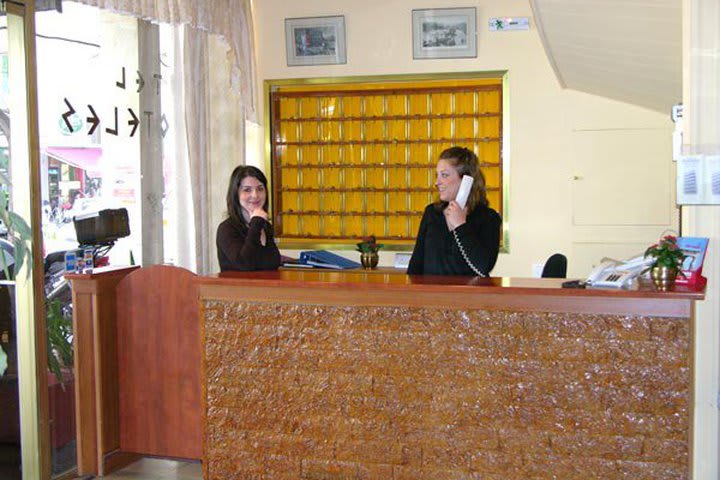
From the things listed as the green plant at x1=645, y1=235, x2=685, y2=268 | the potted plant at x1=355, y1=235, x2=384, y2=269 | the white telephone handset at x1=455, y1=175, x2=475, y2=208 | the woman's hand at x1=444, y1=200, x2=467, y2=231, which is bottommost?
the potted plant at x1=355, y1=235, x2=384, y2=269

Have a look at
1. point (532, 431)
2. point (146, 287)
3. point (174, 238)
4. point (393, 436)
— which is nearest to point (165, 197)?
point (174, 238)

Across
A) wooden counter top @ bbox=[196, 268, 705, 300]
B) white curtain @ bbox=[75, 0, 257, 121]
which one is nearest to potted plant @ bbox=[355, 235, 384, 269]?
white curtain @ bbox=[75, 0, 257, 121]

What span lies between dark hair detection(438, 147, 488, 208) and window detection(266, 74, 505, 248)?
2748 mm

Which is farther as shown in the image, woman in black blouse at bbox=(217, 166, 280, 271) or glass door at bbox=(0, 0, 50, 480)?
woman in black blouse at bbox=(217, 166, 280, 271)

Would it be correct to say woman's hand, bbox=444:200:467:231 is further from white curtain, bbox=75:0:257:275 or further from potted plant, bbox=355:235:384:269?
white curtain, bbox=75:0:257:275

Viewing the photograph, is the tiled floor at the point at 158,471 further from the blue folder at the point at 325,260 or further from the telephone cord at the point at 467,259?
the blue folder at the point at 325,260

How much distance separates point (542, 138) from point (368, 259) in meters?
1.64

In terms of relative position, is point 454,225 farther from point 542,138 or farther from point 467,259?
point 542,138

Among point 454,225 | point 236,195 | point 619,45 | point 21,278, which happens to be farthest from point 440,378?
point 619,45

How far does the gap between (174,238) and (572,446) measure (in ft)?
12.2

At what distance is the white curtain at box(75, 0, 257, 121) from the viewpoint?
5082 mm

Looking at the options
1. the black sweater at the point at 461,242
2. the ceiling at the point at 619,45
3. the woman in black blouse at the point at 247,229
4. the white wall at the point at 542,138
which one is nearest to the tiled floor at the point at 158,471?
the woman in black blouse at the point at 247,229

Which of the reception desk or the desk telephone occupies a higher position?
the desk telephone

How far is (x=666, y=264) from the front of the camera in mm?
2811
